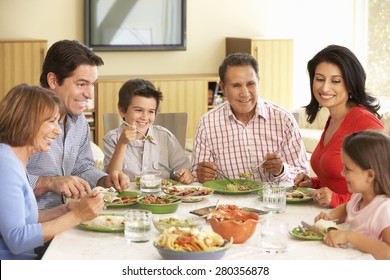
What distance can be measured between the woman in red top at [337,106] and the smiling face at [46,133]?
46.0 inches

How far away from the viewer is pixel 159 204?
2889 millimetres

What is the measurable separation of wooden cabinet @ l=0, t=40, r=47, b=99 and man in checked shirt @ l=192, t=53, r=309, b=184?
4209mm

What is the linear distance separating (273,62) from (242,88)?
4.65 m

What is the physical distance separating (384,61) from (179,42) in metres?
2.08

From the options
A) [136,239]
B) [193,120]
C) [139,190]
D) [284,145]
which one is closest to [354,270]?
[136,239]

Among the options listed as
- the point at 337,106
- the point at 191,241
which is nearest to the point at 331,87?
the point at 337,106

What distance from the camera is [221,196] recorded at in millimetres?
3248

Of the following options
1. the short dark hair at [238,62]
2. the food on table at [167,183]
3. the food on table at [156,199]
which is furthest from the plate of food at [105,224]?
the short dark hair at [238,62]

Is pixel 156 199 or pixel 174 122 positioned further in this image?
pixel 174 122

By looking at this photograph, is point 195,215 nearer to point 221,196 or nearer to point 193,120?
point 221,196

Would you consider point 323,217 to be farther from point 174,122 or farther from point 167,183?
point 174,122

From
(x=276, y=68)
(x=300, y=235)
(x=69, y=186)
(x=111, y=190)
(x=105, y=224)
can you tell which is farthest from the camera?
(x=276, y=68)

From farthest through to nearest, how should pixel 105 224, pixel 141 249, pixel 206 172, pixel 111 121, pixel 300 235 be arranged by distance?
pixel 111 121
pixel 206 172
pixel 105 224
pixel 300 235
pixel 141 249

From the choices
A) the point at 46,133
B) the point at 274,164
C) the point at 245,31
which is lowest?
the point at 274,164
